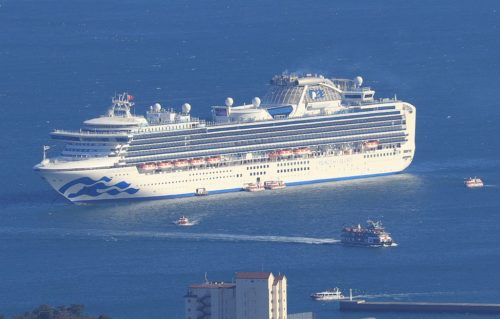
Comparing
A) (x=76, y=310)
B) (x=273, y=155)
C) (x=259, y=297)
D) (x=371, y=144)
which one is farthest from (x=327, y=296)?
(x=371, y=144)

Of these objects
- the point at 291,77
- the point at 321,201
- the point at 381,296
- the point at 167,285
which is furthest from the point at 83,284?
the point at 291,77

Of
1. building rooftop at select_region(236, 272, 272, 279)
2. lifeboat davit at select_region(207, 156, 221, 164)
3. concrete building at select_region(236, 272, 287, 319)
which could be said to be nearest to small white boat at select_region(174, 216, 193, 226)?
lifeboat davit at select_region(207, 156, 221, 164)

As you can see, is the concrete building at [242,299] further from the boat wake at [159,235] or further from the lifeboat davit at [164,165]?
the lifeboat davit at [164,165]

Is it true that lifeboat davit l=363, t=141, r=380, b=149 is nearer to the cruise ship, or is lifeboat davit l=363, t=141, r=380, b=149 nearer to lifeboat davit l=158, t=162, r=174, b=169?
the cruise ship

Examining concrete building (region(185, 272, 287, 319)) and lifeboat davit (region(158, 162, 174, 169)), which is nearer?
concrete building (region(185, 272, 287, 319))

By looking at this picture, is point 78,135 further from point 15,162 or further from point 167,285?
point 167,285

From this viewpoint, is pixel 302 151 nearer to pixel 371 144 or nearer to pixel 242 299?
pixel 371 144
